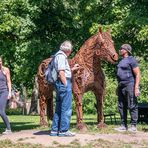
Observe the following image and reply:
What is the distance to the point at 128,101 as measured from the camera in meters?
12.1

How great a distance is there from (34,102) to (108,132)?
30.9 m

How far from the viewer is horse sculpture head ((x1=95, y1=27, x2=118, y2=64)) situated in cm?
1192

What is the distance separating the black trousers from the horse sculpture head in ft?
2.39

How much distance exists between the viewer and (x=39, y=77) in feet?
44.7

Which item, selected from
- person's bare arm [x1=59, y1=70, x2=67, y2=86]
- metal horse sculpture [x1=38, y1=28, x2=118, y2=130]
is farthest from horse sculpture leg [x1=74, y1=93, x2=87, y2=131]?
person's bare arm [x1=59, y1=70, x2=67, y2=86]

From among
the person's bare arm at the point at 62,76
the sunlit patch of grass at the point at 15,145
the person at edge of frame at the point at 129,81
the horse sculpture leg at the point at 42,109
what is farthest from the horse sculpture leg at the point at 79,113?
the sunlit patch of grass at the point at 15,145

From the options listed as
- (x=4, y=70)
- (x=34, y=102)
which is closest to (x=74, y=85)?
(x=4, y=70)

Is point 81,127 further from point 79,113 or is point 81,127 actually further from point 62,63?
point 62,63

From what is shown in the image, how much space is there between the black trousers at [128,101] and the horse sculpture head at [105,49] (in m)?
0.73

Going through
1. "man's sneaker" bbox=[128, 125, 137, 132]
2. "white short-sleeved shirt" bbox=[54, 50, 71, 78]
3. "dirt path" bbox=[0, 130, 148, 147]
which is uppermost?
"white short-sleeved shirt" bbox=[54, 50, 71, 78]

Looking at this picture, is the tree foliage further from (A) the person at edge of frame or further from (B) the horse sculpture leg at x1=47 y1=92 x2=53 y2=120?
(A) the person at edge of frame

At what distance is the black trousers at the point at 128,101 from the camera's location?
1200cm

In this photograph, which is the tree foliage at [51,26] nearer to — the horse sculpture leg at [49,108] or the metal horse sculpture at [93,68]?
the horse sculpture leg at [49,108]

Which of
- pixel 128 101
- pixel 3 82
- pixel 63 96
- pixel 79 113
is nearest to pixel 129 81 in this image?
pixel 128 101
